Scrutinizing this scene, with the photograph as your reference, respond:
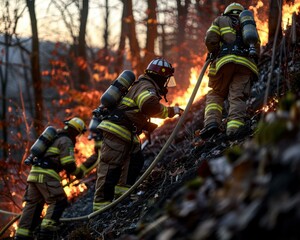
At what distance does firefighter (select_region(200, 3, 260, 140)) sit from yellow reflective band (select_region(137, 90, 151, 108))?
2.89 ft

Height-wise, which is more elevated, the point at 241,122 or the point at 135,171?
the point at 241,122

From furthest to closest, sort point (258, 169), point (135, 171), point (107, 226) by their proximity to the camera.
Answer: point (135, 171) → point (107, 226) → point (258, 169)

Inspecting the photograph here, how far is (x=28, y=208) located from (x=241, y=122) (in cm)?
363

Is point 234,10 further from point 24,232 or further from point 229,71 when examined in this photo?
point 24,232

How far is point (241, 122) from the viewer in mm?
6551

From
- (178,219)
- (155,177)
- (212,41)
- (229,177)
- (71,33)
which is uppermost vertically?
(71,33)

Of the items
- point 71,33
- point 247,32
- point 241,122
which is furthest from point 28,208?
point 71,33

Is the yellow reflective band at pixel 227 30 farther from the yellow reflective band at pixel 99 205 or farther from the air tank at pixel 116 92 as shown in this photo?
the yellow reflective band at pixel 99 205

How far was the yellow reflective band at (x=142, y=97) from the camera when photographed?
22.2 ft

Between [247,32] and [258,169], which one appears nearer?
[258,169]

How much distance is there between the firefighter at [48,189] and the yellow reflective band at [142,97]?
5.36ft

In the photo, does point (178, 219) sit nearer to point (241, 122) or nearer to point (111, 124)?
point (241, 122)

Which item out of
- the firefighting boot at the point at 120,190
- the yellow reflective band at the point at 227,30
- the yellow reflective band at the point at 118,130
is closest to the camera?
the yellow reflective band at the point at 227,30

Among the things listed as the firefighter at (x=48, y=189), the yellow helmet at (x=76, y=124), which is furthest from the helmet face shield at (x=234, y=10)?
the firefighter at (x=48, y=189)
